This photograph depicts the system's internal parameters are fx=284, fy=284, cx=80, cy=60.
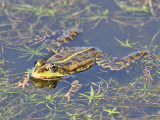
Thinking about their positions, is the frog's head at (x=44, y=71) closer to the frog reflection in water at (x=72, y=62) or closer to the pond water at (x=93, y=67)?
the frog reflection in water at (x=72, y=62)

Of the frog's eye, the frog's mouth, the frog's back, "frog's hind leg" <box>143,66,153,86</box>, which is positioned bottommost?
"frog's hind leg" <box>143,66,153,86</box>

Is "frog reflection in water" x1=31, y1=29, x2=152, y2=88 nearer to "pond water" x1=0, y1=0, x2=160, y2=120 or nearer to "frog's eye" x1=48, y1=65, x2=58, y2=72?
"frog's eye" x1=48, y1=65, x2=58, y2=72

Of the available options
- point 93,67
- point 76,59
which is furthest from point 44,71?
point 93,67

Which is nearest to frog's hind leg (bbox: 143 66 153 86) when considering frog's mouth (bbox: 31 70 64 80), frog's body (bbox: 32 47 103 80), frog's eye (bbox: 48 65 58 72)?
frog's body (bbox: 32 47 103 80)

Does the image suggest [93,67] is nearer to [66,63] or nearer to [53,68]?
[66,63]

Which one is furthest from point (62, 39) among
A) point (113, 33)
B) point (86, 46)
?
point (113, 33)

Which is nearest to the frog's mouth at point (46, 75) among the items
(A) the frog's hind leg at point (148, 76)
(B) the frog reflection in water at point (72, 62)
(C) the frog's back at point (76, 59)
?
(B) the frog reflection in water at point (72, 62)

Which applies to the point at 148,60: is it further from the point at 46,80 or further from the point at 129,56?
the point at 46,80
